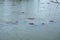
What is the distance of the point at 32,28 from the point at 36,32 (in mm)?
234

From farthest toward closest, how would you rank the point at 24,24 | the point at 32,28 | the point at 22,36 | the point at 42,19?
the point at 42,19 < the point at 24,24 < the point at 32,28 < the point at 22,36

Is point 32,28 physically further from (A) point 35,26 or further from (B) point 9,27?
(B) point 9,27

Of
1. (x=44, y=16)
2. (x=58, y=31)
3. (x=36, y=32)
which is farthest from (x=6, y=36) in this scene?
(x=44, y=16)

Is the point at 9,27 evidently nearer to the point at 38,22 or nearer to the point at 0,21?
the point at 0,21

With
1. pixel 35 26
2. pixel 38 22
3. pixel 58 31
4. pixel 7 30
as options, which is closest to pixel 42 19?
pixel 38 22

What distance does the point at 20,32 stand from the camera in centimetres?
312

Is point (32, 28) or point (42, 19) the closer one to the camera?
point (32, 28)

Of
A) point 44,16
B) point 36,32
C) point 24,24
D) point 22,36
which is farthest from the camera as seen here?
point 44,16

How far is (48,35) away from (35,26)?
0.54 meters

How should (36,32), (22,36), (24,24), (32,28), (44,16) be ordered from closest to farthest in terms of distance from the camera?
(22,36) → (36,32) → (32,28) → (24,24) → (44,16)

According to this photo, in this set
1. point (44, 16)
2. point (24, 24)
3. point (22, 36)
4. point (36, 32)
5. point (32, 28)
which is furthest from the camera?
point (44, 16)

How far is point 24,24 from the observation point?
→ 359 centimetres

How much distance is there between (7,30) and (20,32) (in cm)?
30

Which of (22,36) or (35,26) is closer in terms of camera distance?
(22,36)
